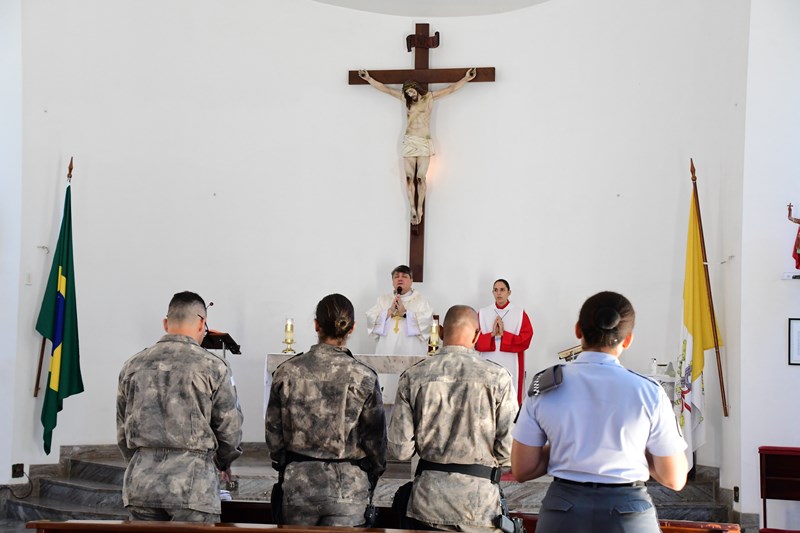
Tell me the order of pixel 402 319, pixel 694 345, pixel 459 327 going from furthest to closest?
pixel 402 319 < pixel 694 345 < pixel 459 327

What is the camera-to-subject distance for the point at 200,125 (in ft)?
29.4

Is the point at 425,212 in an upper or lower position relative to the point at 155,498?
upper

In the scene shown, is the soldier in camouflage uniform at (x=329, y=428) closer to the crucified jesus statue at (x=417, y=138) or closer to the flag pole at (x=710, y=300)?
the flag pole at (x=710, y=300)

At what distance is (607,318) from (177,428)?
186 centimetres

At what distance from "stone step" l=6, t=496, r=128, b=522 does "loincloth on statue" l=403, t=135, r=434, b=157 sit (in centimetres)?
419

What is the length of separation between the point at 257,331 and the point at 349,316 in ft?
17.5

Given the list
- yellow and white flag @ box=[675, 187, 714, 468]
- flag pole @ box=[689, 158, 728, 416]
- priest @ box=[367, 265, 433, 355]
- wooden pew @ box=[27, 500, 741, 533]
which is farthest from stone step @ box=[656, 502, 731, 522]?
wooden pew @ box=[27, 500, 741, 533]

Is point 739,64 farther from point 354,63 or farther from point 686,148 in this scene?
point 354,63

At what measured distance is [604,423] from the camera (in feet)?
9.23

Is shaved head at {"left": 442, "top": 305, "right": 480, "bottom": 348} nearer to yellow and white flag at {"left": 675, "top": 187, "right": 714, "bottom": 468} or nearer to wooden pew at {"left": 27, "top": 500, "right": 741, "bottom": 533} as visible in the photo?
wooden pew at {"left": 27, "top": 500, "right": 741, "bottom": 533}

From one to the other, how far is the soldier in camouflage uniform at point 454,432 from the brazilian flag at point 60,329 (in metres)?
5.00

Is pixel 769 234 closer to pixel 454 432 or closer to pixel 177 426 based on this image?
pixel 454 432

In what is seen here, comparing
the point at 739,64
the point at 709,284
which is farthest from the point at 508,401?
the point at 739,64

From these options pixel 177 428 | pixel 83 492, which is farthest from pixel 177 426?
pixel 83 492
